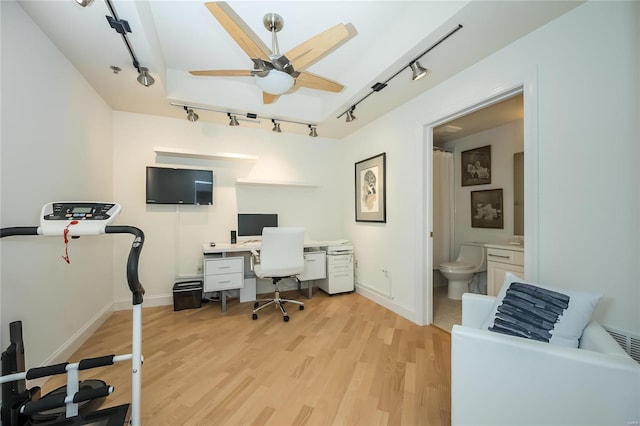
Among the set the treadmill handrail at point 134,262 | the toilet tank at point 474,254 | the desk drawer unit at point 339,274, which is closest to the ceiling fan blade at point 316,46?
the treadmill handrail at point 134,262

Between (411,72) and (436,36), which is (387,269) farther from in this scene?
(436,36)

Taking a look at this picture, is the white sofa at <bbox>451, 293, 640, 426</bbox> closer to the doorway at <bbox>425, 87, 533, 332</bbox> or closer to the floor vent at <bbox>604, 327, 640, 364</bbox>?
the floor vent at <bbox>604, 327, 640, 364</bbox>

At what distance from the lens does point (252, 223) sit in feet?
12.2

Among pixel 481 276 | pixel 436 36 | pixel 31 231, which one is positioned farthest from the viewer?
pixel 481 276

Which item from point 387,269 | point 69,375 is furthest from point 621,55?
point 69,375

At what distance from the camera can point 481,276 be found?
12.4 feet

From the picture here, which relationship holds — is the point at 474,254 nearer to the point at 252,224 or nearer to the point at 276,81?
the point at 252,224

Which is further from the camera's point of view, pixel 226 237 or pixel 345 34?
pixel 226 237

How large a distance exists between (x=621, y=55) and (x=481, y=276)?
3129mm

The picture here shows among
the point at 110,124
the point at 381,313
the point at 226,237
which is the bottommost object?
the point at 381,313

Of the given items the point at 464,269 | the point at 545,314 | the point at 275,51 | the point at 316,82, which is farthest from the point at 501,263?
the point at 275,51

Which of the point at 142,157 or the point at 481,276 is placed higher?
the point at 142,157

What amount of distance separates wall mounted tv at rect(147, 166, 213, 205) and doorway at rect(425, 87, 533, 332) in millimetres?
2816

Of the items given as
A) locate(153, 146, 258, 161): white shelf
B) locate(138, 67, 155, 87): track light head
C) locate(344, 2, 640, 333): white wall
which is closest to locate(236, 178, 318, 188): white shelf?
locate(153, 146, 258, 161): white shelf
